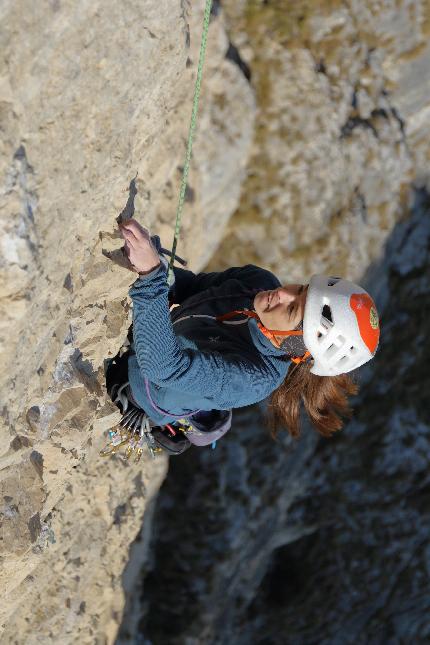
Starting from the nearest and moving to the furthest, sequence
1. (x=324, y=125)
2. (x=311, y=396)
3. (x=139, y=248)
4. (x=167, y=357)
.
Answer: (x=167, y=357) < (x=139, y=248) < (x=311, y=396) < (x=324, y=125)

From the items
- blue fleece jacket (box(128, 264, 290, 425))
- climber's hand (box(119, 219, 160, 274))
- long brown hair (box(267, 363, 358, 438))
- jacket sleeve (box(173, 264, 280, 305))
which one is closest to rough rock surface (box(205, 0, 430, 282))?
jacket sleeve (box(173, 264, 280, 305))

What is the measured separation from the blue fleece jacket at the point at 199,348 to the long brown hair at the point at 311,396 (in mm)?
222

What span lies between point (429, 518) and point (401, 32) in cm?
835

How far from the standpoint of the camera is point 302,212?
10852mm

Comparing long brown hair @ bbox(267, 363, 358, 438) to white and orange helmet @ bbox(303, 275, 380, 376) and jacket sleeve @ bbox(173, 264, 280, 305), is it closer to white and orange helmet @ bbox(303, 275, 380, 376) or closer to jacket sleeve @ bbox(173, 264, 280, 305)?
white and orange helmet @ bbox(303, 275, 380, 376)

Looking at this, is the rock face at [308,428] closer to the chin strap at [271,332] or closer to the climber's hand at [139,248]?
the chin strap at [271,332]

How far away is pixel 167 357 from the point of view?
406cm

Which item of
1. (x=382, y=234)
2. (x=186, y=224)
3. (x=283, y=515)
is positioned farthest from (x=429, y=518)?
(x=186, y=224)

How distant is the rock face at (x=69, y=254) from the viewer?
335 cm

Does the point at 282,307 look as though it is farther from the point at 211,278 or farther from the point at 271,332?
the point at 211,278

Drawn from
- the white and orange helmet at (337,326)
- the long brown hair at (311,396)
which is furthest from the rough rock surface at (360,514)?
the white and orange helmet at (337,326)

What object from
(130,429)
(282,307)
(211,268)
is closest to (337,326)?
(282,307)

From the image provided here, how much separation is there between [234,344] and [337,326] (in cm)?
68

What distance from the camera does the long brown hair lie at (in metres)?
4.96
